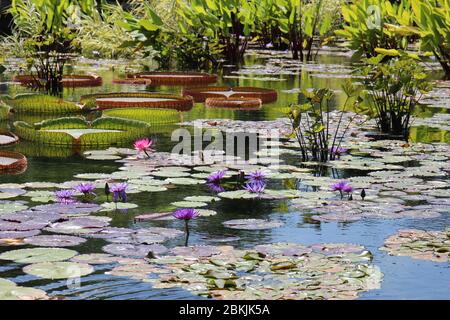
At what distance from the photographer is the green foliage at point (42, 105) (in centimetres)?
798

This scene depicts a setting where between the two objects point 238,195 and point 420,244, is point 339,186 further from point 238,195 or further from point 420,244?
point 420,244

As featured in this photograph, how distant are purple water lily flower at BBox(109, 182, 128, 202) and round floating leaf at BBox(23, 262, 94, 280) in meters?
0.98

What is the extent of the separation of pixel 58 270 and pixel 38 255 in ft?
0.68

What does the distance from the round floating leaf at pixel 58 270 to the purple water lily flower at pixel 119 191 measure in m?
0.98

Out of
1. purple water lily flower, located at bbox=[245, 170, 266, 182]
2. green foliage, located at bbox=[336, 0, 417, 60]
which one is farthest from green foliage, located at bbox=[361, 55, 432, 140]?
green foliage, located at bbox=[336, 0, 417, 60]

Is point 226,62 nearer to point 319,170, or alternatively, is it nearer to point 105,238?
point 319,170

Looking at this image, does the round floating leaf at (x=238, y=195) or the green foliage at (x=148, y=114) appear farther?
the green foliage at (x=148, y=114)

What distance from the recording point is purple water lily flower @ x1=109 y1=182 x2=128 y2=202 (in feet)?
14.8

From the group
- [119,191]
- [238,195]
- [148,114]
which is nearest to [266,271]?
[119,191]

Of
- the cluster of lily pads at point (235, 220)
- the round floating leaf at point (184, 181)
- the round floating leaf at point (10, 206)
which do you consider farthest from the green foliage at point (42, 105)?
the round floating leaf at point (10, 206)

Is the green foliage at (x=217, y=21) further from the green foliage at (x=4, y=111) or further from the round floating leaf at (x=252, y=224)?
the round floating leaf at (x=252, y=224)

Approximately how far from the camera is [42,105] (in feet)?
26.4

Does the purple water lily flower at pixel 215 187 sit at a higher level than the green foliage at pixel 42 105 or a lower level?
lower

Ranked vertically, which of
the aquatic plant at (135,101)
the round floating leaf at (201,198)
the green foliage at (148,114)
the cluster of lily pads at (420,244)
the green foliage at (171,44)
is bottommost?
the cluster of lily pads at (420,244)
